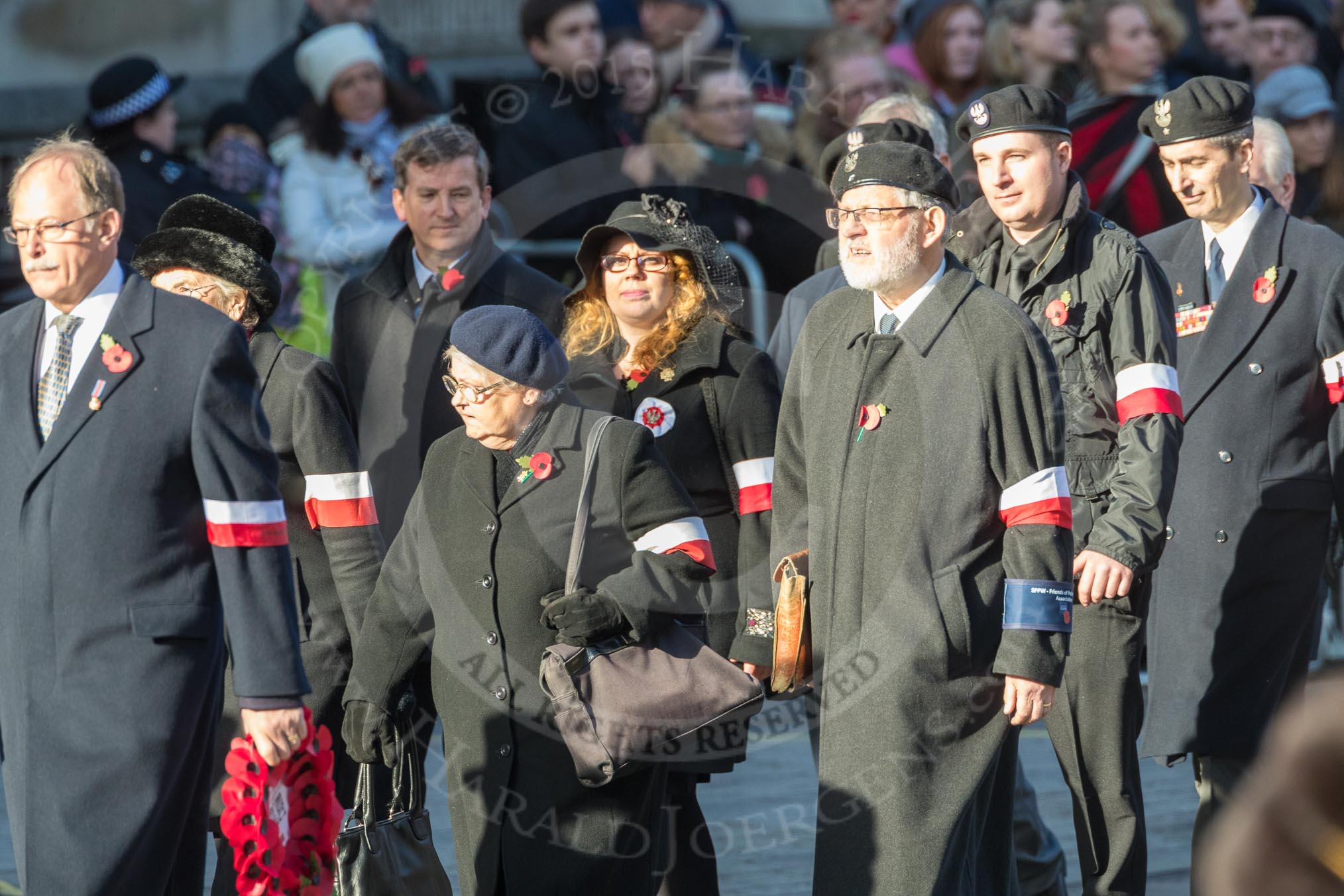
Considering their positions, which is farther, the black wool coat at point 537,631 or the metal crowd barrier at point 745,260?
the metal crowd barrier at point 745,260

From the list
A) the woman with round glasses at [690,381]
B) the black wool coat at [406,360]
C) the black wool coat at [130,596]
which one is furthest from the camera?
the black wool coat at [406,360]

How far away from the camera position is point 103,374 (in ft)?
14.2

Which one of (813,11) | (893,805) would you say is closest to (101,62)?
(813,11)

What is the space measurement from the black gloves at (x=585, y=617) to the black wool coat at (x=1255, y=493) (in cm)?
213

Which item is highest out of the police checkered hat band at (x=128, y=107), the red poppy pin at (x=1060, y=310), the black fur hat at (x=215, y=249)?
the police checkered hat band at (x=128, y=107)

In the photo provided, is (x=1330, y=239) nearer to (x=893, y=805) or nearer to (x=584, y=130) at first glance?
(x=893, y=805)

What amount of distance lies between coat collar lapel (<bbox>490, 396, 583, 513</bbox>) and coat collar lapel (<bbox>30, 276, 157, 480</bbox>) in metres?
0.90

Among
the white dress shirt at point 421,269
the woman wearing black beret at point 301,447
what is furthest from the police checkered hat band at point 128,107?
the woman wearing black beret at point 301,447

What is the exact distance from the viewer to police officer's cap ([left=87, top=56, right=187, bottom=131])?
8.85m

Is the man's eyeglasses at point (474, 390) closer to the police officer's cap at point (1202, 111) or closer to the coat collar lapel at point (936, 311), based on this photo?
the coat collar lapel at point (936, 311)

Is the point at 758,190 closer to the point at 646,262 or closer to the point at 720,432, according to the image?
the point at 646,262

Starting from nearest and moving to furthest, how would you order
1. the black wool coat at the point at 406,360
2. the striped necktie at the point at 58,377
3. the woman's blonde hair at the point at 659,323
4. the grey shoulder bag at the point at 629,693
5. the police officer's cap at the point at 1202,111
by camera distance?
the striped necktie at the point at 58,377 < the grey shoulder bag at the point at 629,693 < the woman's blonde hair at the point at 659,323 < the police officer's cap at the point at 1202,111 < the black wool coat at the point at 406,360

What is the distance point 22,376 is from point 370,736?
117cm

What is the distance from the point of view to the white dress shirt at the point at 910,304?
4.82 metres
